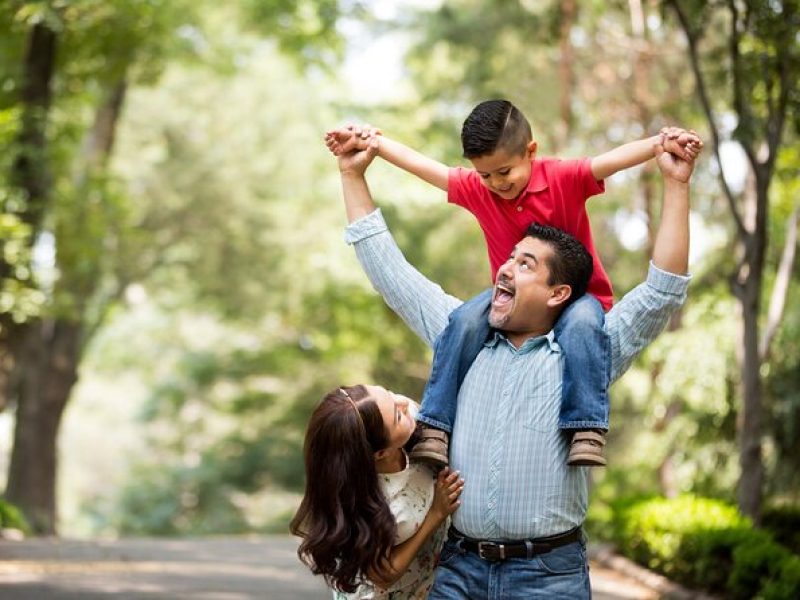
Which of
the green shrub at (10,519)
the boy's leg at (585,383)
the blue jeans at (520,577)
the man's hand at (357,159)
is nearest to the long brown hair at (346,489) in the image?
the blue jeans at (520,577)

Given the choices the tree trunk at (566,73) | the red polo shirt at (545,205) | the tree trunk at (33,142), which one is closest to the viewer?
the red polo shirt at (545,205)

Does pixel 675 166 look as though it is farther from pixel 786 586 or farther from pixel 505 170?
pixel 786 586

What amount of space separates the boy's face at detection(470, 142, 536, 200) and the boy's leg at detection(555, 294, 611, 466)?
457 mm

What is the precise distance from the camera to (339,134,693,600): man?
138 inches

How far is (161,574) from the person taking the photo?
10.3 m

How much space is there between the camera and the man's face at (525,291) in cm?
363

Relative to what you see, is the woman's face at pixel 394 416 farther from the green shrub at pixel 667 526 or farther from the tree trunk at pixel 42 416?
the tree trunk at pixel 42 416

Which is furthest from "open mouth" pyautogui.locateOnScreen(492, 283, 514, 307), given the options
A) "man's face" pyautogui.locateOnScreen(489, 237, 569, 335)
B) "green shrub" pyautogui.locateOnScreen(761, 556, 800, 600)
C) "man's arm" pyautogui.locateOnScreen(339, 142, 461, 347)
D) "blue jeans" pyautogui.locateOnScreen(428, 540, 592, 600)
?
"green shrub" pyautogui.locateOnScreen(761, 556, 800, 600)

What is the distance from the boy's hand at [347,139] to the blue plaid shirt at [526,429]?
70cm

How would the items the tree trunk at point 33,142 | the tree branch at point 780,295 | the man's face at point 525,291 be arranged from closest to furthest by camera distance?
the man's face at point 525,291 < the tree branch at point 780,295 < the tree trunk at point 33,142

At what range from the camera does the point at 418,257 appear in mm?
23172

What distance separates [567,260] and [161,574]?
7358mm

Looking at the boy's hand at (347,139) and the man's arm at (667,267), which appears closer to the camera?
the man's arm at (667,267)

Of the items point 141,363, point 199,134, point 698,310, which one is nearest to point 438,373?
point 698,310
